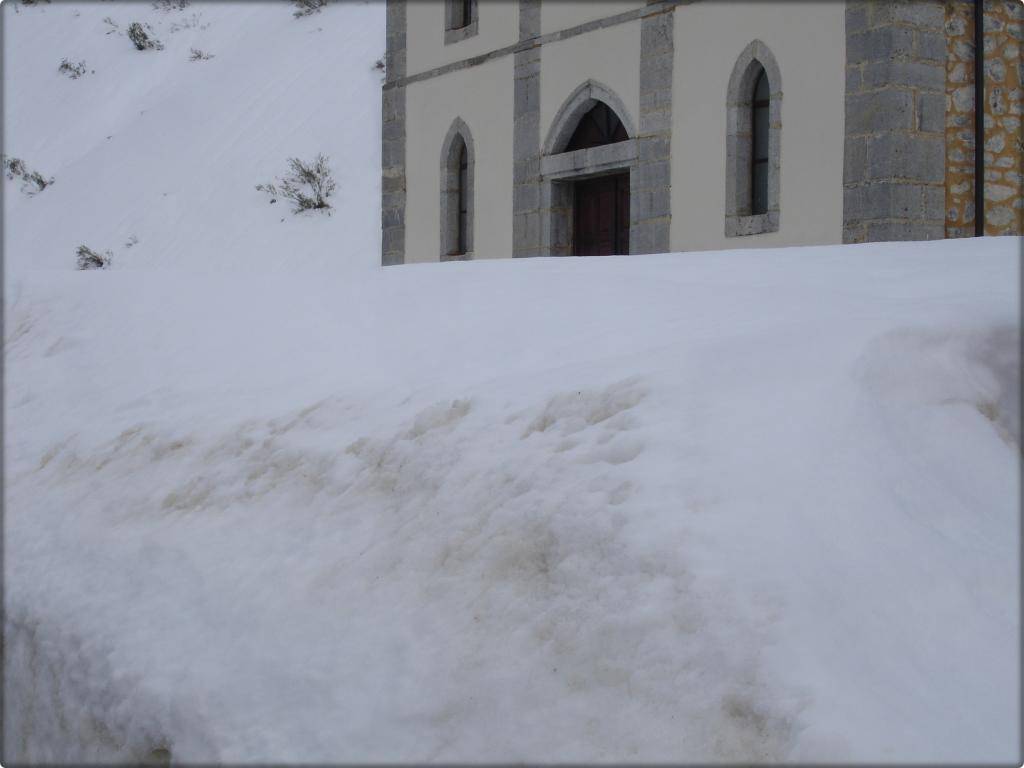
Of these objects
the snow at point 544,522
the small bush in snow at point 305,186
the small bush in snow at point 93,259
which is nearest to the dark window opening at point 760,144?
the snow at point 544,522

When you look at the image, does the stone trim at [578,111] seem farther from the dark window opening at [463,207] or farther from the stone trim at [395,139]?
the stone trim at [395,139]

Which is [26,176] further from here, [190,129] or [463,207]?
[463,207]

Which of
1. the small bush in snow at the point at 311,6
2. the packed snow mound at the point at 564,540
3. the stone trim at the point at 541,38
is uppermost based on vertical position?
the small bush in snow at the point at 311,6

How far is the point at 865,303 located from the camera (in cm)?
353

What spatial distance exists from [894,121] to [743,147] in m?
1.44

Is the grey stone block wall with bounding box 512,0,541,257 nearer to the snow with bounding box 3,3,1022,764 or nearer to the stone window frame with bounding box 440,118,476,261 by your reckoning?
the stone window frame with bounding box 440,118,476,261

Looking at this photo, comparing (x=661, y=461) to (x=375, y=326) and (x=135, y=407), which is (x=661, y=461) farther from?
(x=135, y=407)

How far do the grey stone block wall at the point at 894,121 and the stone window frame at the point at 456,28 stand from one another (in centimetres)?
488

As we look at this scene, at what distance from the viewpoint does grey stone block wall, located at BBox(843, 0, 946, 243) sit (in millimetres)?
8305

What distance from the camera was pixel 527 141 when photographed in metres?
11.6

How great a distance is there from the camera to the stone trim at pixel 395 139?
43.9 feet

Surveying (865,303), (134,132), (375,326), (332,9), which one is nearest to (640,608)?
(865,303)

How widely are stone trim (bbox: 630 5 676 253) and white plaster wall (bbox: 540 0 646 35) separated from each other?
364 mm

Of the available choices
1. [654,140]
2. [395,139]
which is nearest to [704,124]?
[654,140]
